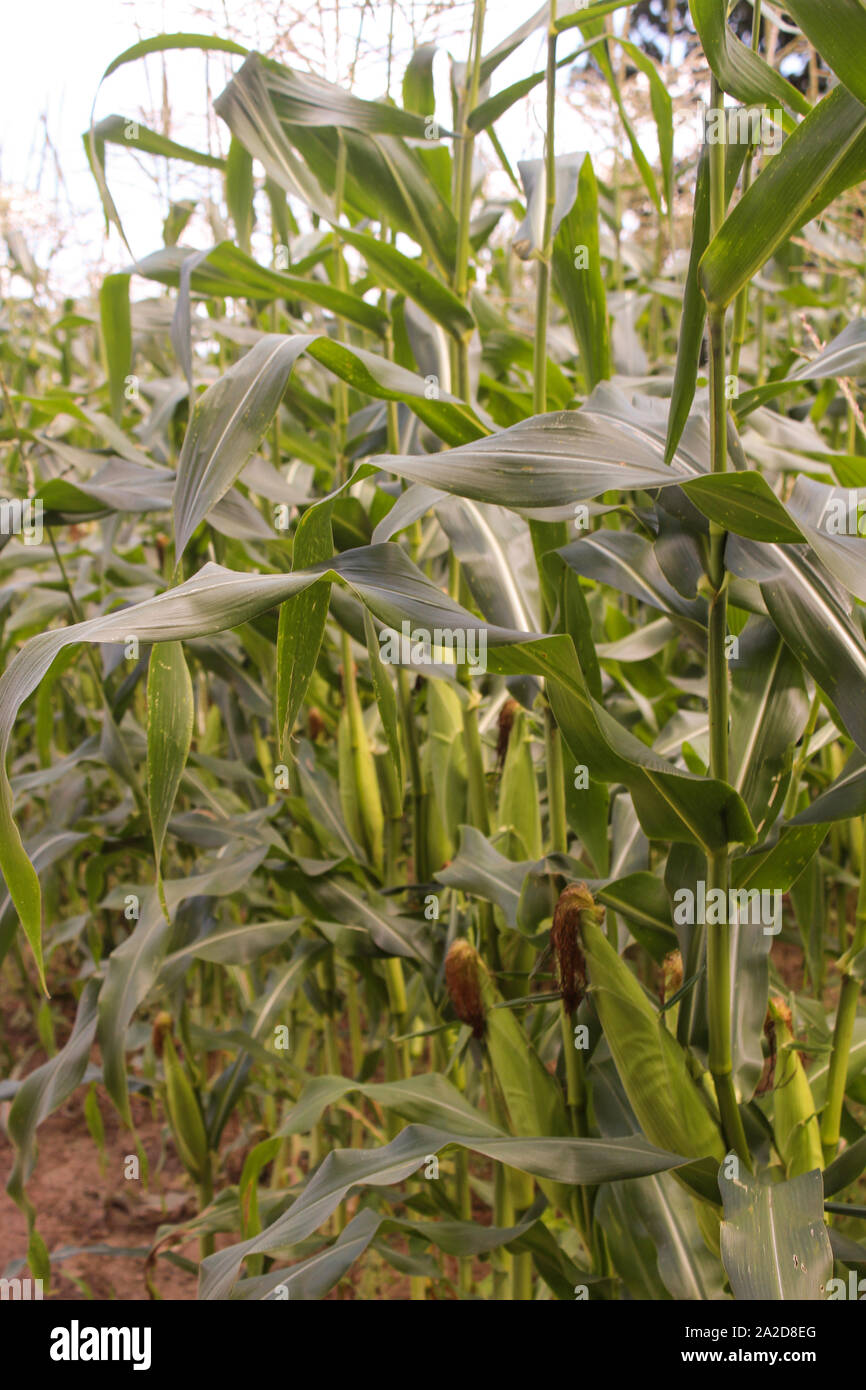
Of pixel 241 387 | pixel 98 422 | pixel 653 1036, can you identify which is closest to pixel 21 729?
pixel 98 422

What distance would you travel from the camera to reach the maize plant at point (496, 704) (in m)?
0.59

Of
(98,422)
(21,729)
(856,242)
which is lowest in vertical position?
(21,729)

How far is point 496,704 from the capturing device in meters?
1.21

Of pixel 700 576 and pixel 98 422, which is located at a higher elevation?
pixel 98 422

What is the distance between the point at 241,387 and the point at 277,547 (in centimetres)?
44

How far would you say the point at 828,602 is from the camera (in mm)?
652

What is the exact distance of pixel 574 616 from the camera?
80cm

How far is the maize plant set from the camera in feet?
1.94

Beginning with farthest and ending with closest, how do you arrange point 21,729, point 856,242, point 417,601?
point 856,242 → point 21,729 → point 417,601

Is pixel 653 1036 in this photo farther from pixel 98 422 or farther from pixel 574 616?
pixel 98 422

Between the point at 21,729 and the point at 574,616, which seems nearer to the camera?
the point at 574,616
